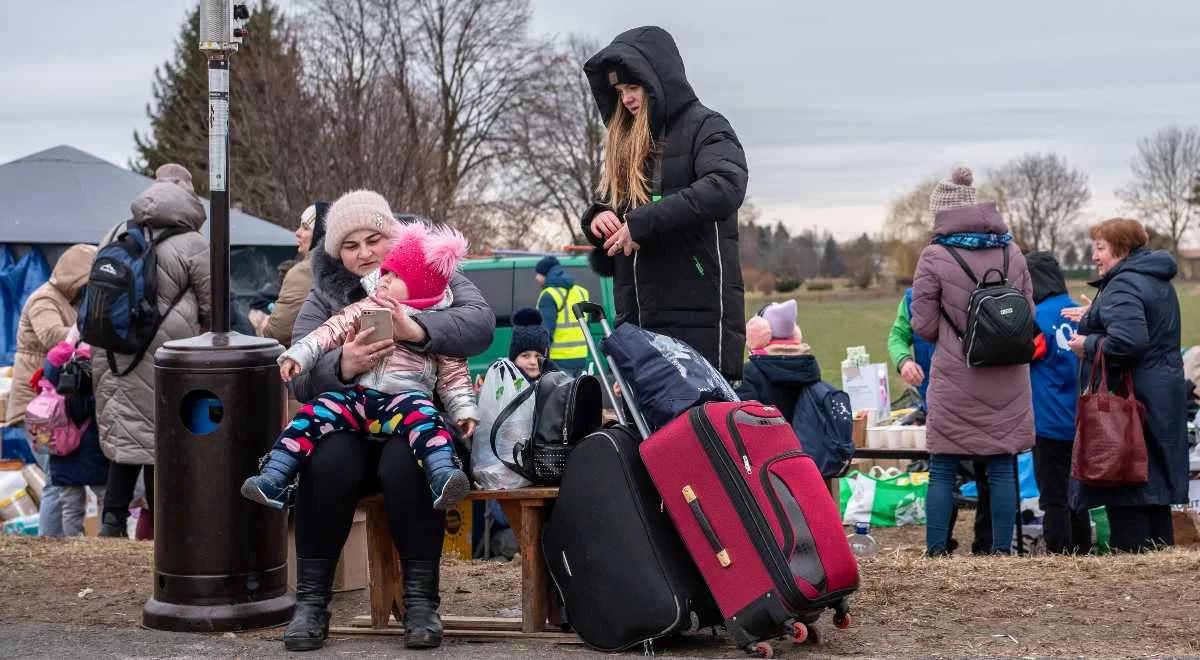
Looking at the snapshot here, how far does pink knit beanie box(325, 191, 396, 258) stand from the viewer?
5406mm

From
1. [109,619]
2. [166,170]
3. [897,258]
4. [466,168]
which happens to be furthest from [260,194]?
[897,258]

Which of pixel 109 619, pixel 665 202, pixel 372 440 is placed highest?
pixel 665 202

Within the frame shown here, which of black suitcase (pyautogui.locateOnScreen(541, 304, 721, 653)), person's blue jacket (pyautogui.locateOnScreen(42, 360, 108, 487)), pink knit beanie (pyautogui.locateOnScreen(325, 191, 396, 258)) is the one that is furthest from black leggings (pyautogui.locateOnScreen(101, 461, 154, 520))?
black suitcase (pyautogui.locateOnScreen(541, 304, 721, 653))

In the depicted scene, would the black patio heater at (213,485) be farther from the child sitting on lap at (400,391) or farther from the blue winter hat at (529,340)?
the blue winter hat at (529,340)

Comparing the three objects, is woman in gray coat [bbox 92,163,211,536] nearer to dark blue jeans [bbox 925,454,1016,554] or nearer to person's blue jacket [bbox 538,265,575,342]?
dark blue jeans [bbox 925,454,1016,554]

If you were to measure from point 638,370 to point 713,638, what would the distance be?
3.25ft

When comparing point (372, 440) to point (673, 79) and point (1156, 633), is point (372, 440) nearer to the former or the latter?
point (673, 79)

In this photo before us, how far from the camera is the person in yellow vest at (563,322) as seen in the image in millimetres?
12680

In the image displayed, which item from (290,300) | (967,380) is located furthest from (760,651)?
(290,300)

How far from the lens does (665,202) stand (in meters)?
5.27

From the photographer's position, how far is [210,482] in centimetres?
545

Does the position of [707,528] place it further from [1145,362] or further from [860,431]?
[860,431]

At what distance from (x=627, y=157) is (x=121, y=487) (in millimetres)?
4162

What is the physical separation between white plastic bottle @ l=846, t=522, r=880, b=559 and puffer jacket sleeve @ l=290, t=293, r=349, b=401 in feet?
14.0
